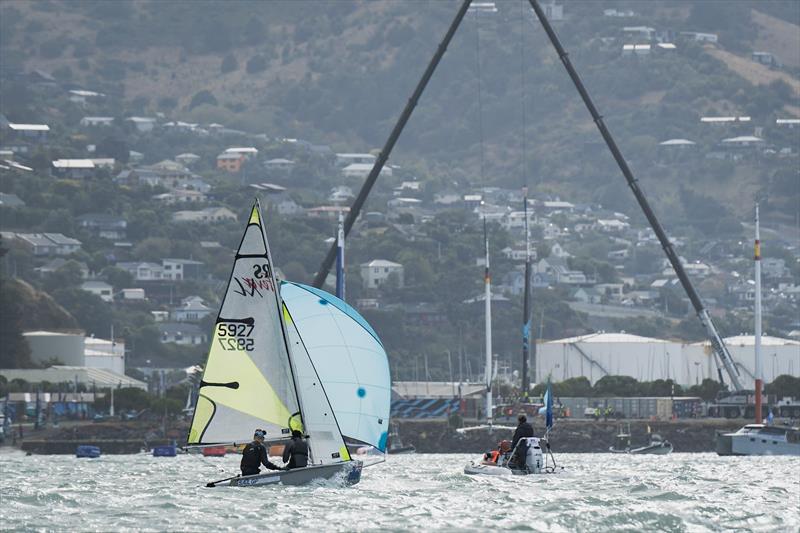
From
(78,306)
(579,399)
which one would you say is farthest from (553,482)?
(78,306)

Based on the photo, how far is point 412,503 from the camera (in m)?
38.6

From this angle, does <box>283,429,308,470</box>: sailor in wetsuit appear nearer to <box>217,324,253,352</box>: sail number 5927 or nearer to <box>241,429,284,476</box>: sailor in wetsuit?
<box>241,429,284,476</box>: sailor in wetsuit

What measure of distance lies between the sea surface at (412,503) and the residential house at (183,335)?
109 metres

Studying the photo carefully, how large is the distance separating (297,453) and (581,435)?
52.1 meters

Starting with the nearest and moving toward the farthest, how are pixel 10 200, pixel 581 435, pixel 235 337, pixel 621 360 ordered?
pixel 235 337, pixel 581 435, pixel 621 360, pixel 10 200

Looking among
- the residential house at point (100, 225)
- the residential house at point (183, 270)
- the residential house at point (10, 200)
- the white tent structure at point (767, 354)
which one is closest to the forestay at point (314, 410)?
the white tent structure at point (767, 354)

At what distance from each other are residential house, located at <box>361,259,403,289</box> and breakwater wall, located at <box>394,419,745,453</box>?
8860 centimetres

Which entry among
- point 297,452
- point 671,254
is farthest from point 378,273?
point 297,452

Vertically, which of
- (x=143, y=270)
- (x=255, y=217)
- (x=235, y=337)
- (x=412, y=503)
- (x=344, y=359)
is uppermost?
(x=143, y=270)

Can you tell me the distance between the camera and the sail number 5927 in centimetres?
4109

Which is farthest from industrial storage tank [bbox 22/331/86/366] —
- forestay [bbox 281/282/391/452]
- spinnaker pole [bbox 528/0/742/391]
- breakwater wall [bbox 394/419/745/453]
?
forestay [bbox 281/282/391/452]

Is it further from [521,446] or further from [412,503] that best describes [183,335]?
[412,503]

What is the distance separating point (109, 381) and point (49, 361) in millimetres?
4055

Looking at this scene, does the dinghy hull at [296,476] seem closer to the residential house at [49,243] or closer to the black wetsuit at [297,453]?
the black wetsuit at [297,453]
